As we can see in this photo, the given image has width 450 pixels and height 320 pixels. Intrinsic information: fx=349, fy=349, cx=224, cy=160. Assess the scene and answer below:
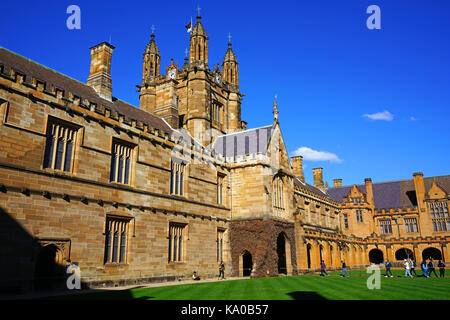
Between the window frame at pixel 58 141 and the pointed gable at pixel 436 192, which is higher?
the pointed gable at pixel 436 192

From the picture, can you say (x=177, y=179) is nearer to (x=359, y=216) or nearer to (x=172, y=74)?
(x=172, y=74)

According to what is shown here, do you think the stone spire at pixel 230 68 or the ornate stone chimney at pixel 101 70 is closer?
the ornate stone chimney at pixel 101 70

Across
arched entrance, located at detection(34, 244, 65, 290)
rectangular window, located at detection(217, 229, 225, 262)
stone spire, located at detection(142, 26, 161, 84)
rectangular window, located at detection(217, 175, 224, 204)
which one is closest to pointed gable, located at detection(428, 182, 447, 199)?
rectangular window, located at detection(217, 175, 224, 204)

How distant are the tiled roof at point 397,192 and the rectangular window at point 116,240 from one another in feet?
158

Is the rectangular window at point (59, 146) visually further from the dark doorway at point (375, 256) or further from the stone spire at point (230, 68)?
the dark doorway at point (375, 256)

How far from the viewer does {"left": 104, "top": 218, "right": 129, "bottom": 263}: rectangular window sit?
727 inches

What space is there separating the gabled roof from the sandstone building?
150 mm

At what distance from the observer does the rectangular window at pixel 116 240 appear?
1847cm

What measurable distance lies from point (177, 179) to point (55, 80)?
385 inches

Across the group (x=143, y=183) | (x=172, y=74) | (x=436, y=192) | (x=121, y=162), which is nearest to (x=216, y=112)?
(x=172, y=74)

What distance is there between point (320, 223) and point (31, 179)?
3919 centimetres

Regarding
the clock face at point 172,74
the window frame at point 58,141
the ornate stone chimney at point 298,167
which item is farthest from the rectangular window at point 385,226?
the window frame at point 58,141
